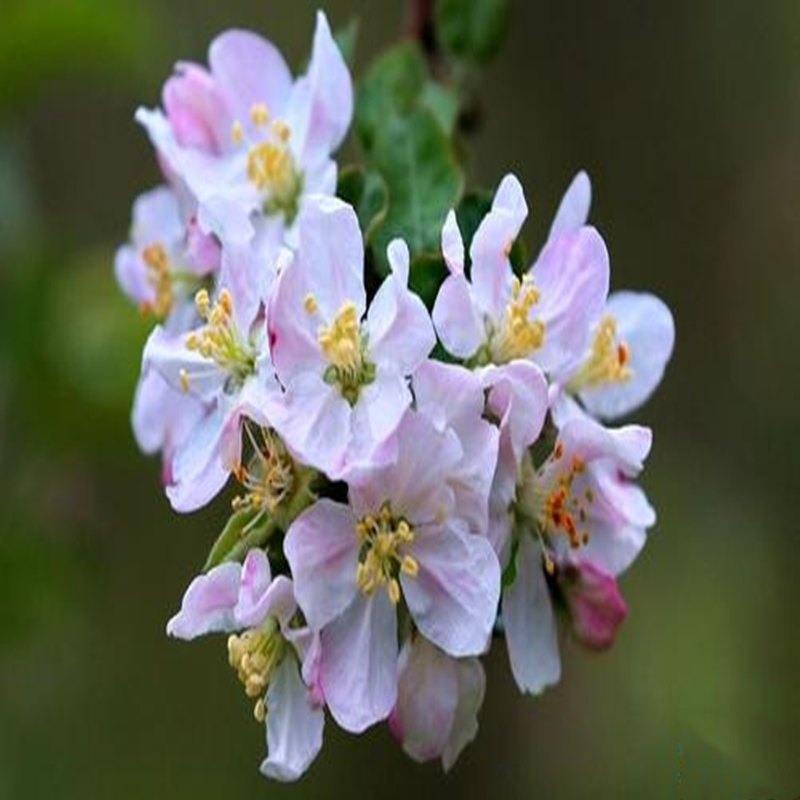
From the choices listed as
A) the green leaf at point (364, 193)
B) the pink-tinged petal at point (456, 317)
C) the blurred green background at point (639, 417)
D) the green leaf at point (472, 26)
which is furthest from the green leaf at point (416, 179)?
the blurred green background at point (639, 417)

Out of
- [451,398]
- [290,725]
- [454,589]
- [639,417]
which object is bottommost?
[639,417]

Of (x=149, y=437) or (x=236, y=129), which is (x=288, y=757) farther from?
(x=236, y=129)

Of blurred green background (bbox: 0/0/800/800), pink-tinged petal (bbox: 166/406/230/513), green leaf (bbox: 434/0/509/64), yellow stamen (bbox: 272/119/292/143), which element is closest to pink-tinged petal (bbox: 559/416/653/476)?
pink-tinged petal (bbox: 166/406/230/513)

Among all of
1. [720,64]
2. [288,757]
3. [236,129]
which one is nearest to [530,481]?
[288,757]

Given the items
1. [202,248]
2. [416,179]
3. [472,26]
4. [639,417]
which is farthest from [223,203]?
[639,417]

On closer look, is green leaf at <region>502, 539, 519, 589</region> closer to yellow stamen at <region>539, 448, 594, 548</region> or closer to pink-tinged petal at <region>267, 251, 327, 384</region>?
yellow stamen at <region>539, 448, 594, 548</region>

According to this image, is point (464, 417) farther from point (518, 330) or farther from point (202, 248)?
point (202, 248)
